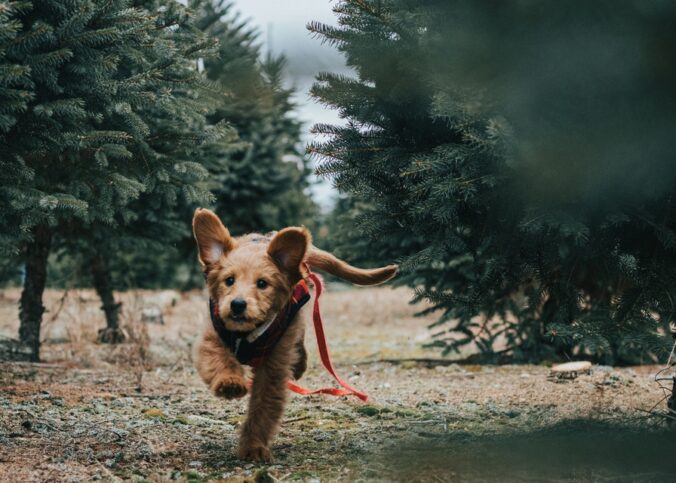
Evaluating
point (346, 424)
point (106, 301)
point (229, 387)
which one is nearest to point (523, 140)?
point (229, 387)

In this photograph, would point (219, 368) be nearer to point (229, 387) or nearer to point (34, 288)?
point (229, 387)

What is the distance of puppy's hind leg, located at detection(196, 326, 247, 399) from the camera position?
3.45 meters

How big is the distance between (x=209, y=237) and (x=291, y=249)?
0.49m

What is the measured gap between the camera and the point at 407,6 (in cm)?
339

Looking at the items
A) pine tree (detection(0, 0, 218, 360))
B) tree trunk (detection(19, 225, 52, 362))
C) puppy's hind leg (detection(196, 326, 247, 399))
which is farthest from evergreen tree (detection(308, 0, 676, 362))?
tree trunk (detection(19, 225, 52, 362))

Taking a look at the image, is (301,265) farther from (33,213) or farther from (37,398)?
(37,398)

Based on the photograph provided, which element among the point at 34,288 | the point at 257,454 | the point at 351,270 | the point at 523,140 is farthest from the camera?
the point at 34,288

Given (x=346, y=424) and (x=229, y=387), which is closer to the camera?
(x=229, y=387)

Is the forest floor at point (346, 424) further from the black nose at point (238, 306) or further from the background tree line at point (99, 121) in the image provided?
the background tree line at point (99, 121)

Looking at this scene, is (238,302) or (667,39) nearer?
(667,39)

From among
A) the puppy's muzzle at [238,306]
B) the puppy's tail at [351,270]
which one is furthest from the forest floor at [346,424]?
the puppy's tail at [351,270]

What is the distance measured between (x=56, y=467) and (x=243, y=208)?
10.6 meters

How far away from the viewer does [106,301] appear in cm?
872

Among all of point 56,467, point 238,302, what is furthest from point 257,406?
point 56,467
